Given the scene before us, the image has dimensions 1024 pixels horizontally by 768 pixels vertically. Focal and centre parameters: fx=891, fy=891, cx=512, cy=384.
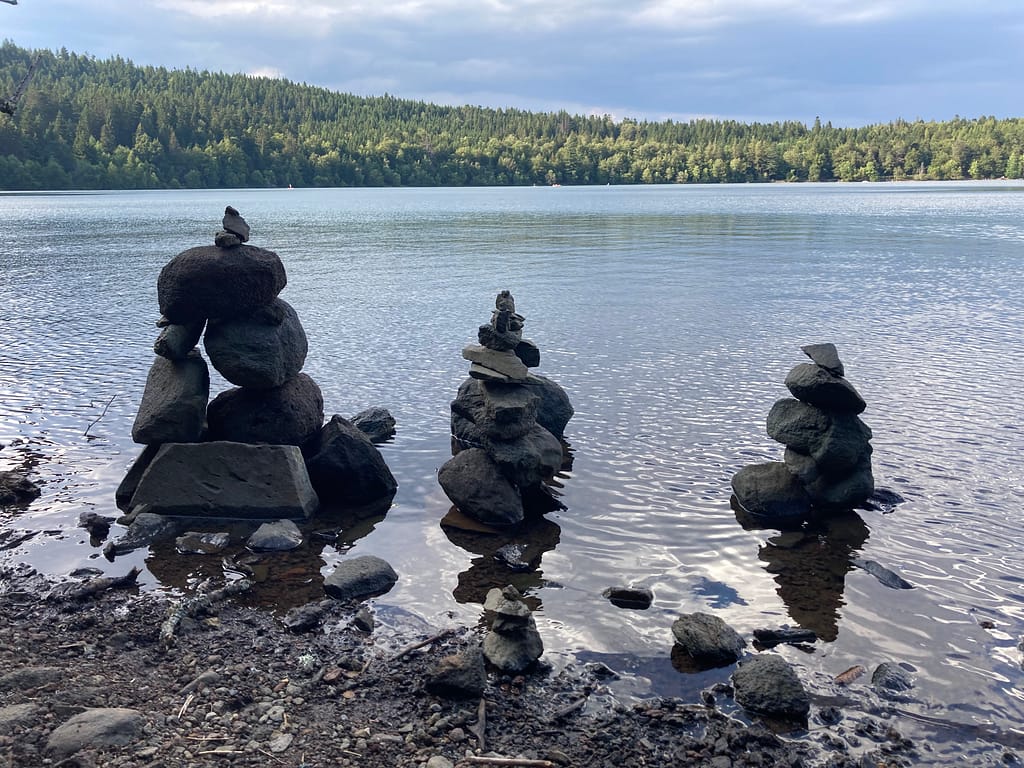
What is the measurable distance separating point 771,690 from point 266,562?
26.4 feet

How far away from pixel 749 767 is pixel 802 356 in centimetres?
2180

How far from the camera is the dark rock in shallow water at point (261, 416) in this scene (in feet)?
56.9

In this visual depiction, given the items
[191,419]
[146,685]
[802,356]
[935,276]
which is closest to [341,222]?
[935,276]

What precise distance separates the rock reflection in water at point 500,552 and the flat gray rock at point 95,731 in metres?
5.04

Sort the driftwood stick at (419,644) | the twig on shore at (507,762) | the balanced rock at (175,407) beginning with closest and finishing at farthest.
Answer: the twig on shore at (507,762) < the driftwood stick at (419,644) < the balanced rock at (175,407)

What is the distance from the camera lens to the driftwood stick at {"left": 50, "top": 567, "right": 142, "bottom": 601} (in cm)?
1258

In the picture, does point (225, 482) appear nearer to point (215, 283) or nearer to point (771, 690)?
point (215, 283)

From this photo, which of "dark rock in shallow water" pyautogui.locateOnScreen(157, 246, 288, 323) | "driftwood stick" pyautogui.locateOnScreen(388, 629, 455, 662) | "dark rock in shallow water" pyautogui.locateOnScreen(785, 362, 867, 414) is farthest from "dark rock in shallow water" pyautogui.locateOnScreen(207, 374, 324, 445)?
"dark rock in shallow water" pyautogui.locateOnScreen(785, 362, 867, 414)

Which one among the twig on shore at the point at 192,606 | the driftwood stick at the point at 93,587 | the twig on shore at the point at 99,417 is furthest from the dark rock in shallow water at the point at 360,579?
the twig on shore at the point at 99,417

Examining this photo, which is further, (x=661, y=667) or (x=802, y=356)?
(x=802, y=356)

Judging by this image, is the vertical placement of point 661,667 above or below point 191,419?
below

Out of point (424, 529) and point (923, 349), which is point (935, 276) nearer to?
point (923, 349)

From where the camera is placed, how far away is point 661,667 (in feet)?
35.6

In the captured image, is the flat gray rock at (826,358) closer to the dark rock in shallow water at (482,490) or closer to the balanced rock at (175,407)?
the dark rock in shallow water at (482,490)
